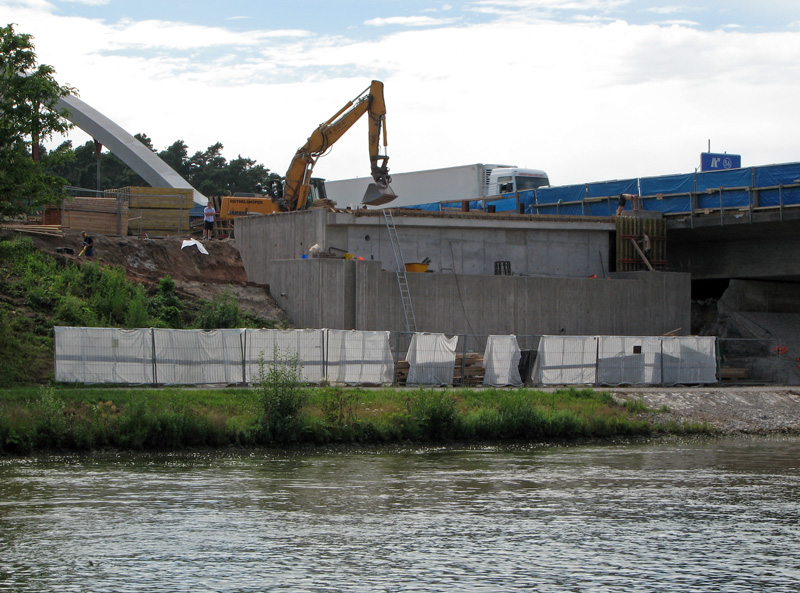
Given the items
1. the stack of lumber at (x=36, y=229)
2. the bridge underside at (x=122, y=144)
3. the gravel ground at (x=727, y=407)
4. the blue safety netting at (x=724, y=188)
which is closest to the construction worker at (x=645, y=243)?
the blue safety netting at (x=724, y=188)

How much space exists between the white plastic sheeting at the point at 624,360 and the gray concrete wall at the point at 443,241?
7708mm

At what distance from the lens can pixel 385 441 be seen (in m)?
26.2

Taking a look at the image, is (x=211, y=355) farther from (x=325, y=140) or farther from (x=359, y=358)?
(x=325, y=140)

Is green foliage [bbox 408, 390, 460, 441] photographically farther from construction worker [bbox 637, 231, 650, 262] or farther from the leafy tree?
construction worker [bbox 637, 231, 650, 262]

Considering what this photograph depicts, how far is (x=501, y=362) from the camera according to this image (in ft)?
105

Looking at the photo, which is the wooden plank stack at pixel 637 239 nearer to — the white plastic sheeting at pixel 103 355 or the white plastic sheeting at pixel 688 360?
the white plastic sheeting at pixel 688 360

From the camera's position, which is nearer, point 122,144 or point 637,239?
point 637,239

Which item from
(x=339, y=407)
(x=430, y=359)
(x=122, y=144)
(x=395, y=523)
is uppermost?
(x=122, y=144)

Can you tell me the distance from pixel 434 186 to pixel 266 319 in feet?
72.0

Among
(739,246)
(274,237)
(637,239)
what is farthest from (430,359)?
(739,246)

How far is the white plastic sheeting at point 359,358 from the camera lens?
97.8 ft

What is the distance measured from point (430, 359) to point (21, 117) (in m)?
14.0

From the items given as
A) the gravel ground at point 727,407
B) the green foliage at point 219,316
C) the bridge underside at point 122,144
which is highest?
the bridge underside at point 122,144

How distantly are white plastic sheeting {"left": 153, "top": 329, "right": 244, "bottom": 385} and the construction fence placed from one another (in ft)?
0.09
